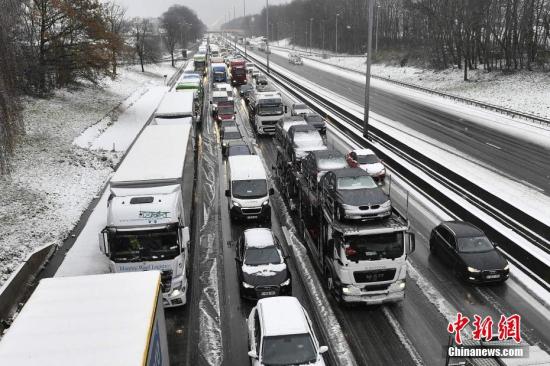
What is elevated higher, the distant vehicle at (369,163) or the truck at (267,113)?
the truck at (267,113)

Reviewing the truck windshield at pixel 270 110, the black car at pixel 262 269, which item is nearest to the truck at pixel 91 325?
the black car at pixel 262 269

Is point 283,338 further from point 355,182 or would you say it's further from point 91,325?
point 355,182

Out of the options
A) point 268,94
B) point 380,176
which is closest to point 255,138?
point 268,94

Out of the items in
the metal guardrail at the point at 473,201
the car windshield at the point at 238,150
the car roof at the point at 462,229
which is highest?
the car windshield at the point at 238,150

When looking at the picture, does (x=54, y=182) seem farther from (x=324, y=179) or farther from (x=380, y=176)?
(x=380, y=176)

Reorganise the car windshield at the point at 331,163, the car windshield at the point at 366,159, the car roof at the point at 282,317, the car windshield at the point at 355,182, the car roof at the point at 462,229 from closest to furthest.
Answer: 1. the car roof at the point at 282,317
2. the car windshield at the point at 355,182
3. the car roof at the point at 462,229
4. the car windshield at the point at 331,163
5. the car windshield at the point at 366,159

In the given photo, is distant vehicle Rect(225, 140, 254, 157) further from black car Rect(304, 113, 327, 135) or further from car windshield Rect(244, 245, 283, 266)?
car windshield Rect(244, 245, 283, 266)

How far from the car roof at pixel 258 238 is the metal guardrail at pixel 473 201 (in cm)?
865

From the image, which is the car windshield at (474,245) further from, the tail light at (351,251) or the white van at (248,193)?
the white van at (248,193)

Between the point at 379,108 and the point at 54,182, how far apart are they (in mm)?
31788

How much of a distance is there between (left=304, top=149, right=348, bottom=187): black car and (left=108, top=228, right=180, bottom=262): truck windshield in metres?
6.75

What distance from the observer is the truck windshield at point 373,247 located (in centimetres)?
1331

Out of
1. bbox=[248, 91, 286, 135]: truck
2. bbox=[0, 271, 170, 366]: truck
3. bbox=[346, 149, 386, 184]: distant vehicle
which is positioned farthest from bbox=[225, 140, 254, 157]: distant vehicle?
bbox=[0, 271, 170, 366]: truck

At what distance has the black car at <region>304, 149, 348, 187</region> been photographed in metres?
19.1
